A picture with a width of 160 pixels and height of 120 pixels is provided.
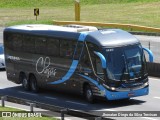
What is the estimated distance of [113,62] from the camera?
22234 mm

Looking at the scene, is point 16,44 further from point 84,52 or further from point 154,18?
point 154,18

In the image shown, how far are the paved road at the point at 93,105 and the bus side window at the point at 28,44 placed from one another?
192 cm

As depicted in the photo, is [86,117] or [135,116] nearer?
[86,117]

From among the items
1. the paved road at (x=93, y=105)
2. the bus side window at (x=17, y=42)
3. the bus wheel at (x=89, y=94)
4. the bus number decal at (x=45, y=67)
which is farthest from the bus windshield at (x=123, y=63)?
the bus side window at (x=17, y=42)

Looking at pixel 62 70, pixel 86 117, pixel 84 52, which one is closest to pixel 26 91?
pixel 62 70

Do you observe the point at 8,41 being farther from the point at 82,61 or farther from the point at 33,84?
the point at 82,61

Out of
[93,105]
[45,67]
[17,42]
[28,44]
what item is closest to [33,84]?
[45,67]

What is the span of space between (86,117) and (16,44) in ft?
39.2

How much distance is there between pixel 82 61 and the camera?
76.6 ft

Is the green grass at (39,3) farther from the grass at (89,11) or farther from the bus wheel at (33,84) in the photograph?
the bus wheel at (33,84)

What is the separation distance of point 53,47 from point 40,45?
1083 mm

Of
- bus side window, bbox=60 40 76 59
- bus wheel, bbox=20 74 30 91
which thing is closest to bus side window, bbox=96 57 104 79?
bus side window, bbox=60 40 76 59

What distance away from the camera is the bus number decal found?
2556cm

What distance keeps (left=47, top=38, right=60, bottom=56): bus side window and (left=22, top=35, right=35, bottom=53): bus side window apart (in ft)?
4.29
